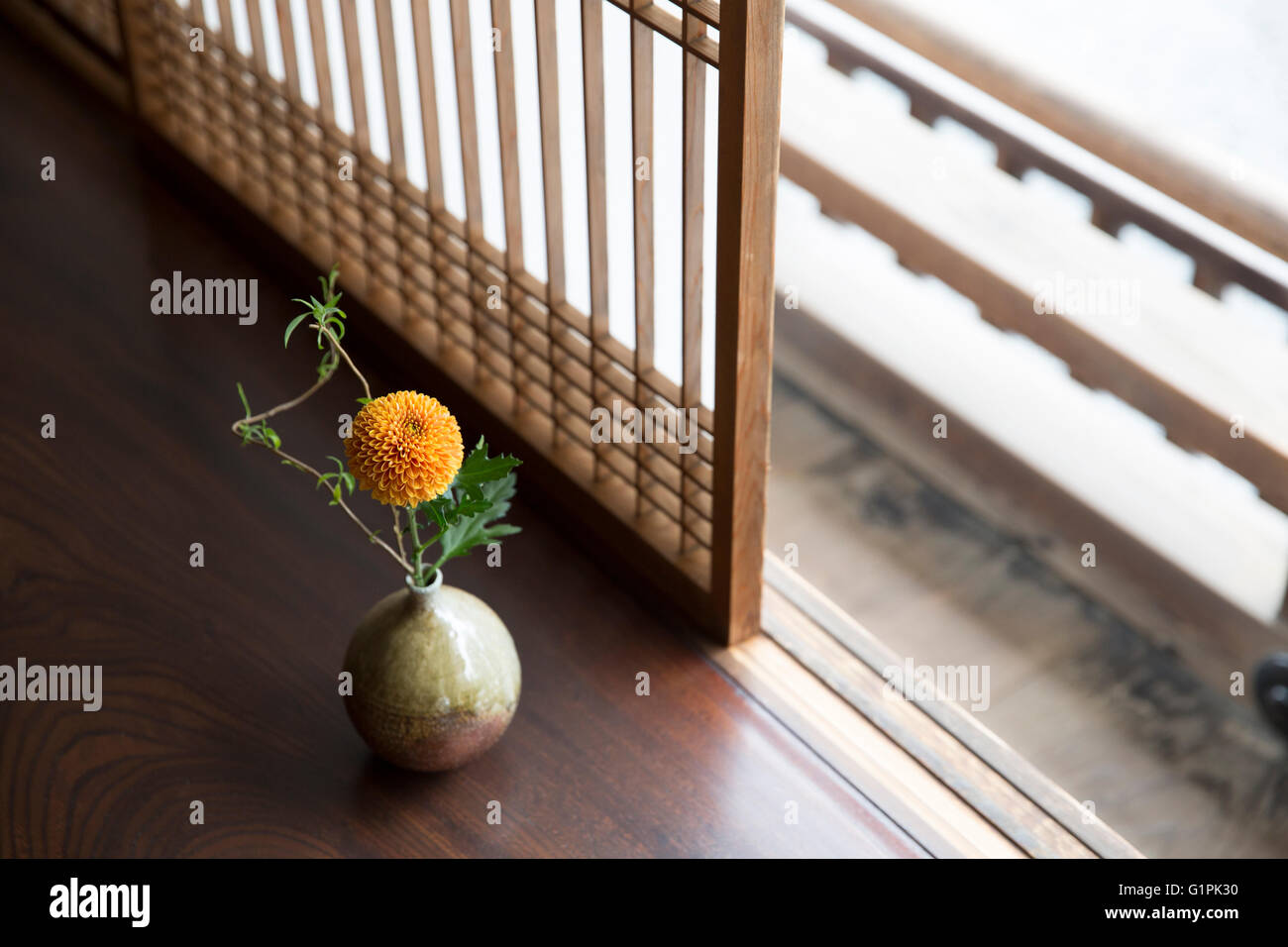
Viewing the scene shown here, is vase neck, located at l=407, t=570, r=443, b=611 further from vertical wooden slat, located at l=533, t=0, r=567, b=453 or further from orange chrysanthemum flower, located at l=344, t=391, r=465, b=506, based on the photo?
vertical wooden slat, located at l=533, t=0, r=567, b=453

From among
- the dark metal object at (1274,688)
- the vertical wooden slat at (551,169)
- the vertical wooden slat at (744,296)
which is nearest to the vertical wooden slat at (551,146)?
the vertical wooden slat at (551,169)

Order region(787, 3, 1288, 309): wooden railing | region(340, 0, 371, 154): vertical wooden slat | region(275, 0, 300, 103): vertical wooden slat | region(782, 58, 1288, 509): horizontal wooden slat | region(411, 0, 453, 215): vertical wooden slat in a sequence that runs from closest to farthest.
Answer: region(411, 0, 453, 215): vertical wooden slat < region(340, 0, 371, 154): vertical wooden slat < region(275, 0, 300, 103): vertical wooden slat < region(787, 3, 1288, 309): wooden railing < region(782, 58, 1288, 509): horizontal wooden slat

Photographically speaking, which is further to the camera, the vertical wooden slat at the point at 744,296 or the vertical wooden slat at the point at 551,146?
the vertical wooden slat at the point at 551,146

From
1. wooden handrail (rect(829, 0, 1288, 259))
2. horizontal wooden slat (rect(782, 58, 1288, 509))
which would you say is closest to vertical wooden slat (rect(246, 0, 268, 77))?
wooden handrail (rect(829, 0, 1288, 259))

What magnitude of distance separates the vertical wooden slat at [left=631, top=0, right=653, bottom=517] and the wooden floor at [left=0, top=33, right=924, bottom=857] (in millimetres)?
350

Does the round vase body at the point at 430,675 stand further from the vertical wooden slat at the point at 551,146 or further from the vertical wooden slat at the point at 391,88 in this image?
the vertical wooden slat at the point at 391,88

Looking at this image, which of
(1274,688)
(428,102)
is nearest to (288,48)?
(428,102)

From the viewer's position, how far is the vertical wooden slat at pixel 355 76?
196cm

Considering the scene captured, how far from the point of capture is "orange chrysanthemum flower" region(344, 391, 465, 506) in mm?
1355

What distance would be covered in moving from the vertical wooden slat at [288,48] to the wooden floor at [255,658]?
1.09ft

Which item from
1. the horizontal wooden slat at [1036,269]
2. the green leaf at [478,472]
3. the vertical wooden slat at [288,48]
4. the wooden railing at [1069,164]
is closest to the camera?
the green leaf at [478,472]

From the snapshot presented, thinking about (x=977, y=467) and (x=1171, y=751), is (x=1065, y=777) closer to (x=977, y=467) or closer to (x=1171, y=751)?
(x=1171, y=751)

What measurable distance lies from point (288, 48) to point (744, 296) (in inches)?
37.6

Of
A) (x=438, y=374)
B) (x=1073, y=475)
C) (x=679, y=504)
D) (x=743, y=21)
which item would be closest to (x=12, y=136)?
(x=438, y=374)
